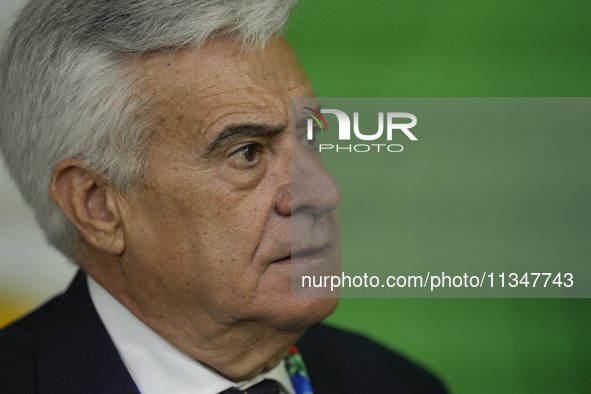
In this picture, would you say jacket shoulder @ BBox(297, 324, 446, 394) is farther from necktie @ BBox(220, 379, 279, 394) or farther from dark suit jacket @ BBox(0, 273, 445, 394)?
necktie @ BBox(220, 379, 279, 394)

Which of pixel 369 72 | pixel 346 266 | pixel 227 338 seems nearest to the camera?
pixel 227 338

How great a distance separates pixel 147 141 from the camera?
1336mm

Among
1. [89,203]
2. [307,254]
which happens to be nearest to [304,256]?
[307,254]

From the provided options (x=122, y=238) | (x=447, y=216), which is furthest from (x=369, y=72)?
(x=122, y=238)

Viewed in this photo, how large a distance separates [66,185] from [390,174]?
1.06 meters

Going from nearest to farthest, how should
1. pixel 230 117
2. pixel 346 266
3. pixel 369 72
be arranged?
pixel 230 117, pixel 346 266, pixel 369 72

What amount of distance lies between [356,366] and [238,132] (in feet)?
3.36

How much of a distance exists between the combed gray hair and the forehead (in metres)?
0.03

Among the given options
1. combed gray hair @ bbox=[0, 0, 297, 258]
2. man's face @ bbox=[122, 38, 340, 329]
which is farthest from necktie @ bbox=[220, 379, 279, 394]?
combed gray hair @ bbox=[0, 0, 297, 258]

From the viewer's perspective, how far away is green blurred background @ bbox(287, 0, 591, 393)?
2.23 meters

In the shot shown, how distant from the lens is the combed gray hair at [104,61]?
1.30 m

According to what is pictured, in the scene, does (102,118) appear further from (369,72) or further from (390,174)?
(369,72)

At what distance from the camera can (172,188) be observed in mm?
1315

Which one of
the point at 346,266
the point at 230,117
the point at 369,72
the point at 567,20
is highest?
the point at 567,20
